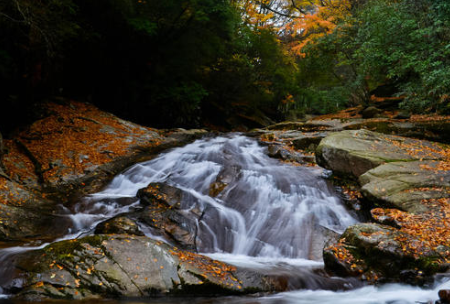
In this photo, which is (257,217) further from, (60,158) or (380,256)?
(60,158)

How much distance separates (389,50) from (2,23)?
12.0 metres

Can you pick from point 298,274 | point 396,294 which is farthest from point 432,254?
point 298,274

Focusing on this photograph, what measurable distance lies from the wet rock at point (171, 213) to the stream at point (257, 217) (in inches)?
4.2

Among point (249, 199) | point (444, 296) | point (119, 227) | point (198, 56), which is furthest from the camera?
point (198, 56)

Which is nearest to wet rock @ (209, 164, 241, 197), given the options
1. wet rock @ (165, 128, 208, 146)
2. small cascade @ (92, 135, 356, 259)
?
small cascade @ (92, 135, 356, 259)

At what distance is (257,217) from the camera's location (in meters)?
6.65

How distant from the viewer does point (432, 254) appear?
173 inches

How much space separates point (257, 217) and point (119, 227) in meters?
2.91

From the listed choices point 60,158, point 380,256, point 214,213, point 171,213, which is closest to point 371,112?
point 214,213

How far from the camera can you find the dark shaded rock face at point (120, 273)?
3512 millimetres

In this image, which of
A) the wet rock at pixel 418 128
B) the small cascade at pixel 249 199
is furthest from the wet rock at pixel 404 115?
the small cascade at pixel 249 199

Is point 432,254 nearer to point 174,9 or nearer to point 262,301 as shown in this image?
point 262,301

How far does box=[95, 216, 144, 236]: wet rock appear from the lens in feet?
16.5

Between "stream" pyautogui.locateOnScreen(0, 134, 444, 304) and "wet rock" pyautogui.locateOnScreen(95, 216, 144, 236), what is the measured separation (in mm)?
262
